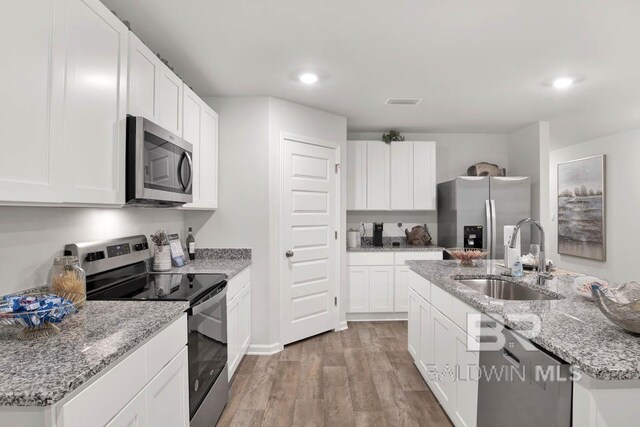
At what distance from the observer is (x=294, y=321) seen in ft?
11.5

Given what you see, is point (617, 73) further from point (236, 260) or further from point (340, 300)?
point (236, 260)

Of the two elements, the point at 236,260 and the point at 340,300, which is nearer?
the point at 236,260

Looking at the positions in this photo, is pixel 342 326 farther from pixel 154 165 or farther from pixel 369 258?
pixel 154 165

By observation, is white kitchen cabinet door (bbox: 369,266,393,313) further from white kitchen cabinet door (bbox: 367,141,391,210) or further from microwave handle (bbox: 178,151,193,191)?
microwave handle (bbox: 178,151,193,191)

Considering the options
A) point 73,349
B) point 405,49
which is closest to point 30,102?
point 73,349

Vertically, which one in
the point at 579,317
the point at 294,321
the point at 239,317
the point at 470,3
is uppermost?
the point at 470,3

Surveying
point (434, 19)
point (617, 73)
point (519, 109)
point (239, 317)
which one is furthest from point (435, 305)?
point (519, 109)

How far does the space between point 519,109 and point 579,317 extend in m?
3.06

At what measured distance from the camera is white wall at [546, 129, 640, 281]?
4.70 meters

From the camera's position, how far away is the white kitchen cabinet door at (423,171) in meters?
4.53

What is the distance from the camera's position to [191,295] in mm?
1792

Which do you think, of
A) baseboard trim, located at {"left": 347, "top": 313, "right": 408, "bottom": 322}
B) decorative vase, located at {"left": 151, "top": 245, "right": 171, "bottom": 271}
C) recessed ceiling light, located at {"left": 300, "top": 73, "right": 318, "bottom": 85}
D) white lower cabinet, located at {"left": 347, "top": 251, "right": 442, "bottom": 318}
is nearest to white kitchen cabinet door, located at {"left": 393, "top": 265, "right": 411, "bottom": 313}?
white lower cabinet, located at {"left": 347, "top": 251, "right": 442, "bottom": 318}

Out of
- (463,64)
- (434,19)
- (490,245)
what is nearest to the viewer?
(434,19)

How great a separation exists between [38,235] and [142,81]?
908 mm
